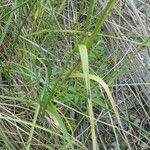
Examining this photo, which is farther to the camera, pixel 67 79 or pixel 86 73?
pixel 67 79

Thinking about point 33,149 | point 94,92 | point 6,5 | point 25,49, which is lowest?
point 33,149

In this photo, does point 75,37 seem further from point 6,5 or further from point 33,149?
point 33,149

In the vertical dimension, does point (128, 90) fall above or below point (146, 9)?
below

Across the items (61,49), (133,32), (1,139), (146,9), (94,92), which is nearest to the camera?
(1,139)

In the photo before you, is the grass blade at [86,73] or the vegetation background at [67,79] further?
the vegetation background at [67,79]

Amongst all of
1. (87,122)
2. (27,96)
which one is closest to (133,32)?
(87,122)

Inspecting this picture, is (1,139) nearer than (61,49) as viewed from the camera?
Yes

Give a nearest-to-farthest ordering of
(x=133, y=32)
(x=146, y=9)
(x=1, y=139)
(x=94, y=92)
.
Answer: (x=1, y=139) → (x=94, y=92) → (x=133, y=32) → (x=146, y=9)

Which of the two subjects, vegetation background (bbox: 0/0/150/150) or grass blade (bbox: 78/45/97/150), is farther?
vegetation background (bbox: 0/0/150/150)
